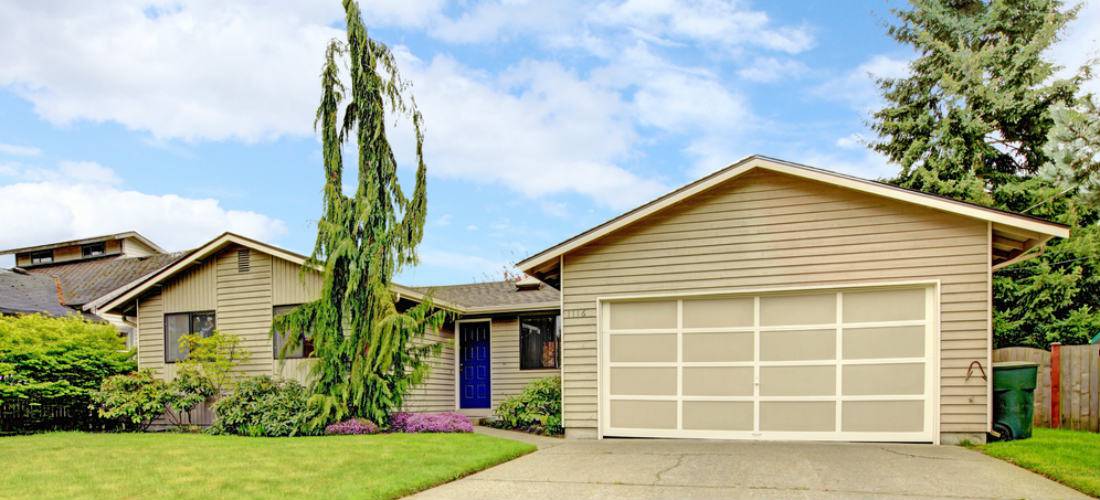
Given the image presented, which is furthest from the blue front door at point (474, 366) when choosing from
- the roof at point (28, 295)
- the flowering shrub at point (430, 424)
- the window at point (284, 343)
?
the roof at point (28, 295)

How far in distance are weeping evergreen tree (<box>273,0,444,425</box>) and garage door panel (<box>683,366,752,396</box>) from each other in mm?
4271

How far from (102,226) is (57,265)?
215 centimetres

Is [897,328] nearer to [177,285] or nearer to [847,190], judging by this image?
[847,190]

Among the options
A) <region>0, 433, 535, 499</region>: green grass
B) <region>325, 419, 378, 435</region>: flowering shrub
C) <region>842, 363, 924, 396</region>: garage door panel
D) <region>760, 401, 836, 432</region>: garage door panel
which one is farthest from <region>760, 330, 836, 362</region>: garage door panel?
<region>325, 419, 378, 435</region>: flowering shrub

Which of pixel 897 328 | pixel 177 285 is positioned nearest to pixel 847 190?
pixel 897 328

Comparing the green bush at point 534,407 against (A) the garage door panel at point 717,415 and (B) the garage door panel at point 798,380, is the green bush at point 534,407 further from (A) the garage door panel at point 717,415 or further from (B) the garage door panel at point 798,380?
(B) the garage door panel at point 798,380

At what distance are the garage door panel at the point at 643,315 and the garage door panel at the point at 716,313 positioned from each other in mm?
242

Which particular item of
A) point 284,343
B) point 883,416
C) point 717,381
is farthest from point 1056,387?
point 284,343

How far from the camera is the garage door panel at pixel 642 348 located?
11.1 m

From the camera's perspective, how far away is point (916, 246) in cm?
996

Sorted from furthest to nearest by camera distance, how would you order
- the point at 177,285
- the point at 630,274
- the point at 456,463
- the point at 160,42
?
1. the point at 177,285
2. the point at 160,42
3. the point at 630,274
4. the point at 456,463

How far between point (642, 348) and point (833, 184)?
367 centimetres

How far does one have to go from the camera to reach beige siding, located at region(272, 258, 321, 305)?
14922 millimetres

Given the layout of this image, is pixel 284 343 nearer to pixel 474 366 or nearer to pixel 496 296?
pixel 474 366
